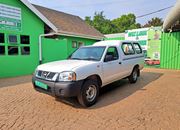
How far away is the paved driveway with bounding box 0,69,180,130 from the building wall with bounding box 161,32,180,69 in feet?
24.2

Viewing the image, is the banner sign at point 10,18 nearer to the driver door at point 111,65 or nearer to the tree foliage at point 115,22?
the driver door at point 111,65

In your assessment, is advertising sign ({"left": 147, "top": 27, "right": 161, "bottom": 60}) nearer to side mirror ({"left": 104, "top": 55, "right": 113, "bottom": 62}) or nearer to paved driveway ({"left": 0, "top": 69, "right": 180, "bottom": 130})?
paved driveway ({"left": 0, "top": 69, "right": 180, "bottom": 130})

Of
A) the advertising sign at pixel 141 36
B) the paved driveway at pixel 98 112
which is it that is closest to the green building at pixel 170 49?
the advertising sign at pixel 141 36

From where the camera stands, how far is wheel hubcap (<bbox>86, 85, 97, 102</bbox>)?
4.84 metres

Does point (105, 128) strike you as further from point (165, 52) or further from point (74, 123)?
point (165, 52)

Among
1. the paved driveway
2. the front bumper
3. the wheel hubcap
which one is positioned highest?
the front bumper

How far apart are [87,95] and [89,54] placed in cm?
166

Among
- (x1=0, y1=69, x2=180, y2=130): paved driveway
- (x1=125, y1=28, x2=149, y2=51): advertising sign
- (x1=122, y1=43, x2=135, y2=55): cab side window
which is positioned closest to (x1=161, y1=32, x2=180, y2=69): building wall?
(x1=125, y1=28, x2=149, y2=51): advertising sign

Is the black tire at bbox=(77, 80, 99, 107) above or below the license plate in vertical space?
below

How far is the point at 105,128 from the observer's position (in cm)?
362

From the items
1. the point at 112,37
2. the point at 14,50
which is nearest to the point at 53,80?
the point at 14,50

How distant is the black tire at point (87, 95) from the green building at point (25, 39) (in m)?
6.65

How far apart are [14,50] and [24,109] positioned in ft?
20.3

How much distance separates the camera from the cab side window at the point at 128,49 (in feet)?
22.5
